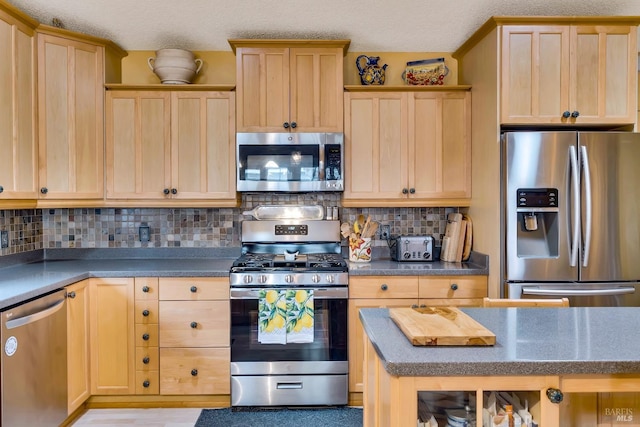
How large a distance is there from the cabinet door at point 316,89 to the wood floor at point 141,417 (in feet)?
6.43

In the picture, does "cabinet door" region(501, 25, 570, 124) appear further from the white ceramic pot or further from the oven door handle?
the white ceramic pot

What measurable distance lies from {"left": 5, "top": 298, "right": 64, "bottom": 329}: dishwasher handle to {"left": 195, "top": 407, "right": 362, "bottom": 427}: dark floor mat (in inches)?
40.9

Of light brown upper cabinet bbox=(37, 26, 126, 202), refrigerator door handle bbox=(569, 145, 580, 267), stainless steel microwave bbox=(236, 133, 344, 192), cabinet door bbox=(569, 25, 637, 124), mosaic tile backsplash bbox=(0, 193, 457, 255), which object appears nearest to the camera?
refrigerator door handle bbox=(569, 145, 580, 267)

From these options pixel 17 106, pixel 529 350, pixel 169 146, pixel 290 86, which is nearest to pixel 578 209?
pixel 529 350

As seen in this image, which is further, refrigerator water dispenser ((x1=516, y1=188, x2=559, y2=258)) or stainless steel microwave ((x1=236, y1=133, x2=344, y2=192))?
stainless steel microwave ((x1=236, y1=133, x2=344, y2=192))

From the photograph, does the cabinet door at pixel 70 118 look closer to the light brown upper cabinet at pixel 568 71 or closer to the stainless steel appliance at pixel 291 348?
the stainless steel appliance at pixel 291 348

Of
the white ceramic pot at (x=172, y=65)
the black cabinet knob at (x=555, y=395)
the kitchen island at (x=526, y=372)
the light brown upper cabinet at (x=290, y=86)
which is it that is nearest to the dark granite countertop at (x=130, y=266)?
the light brown upper cabinet at (x=290, y=86)

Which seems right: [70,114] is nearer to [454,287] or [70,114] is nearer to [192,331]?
[192,331]

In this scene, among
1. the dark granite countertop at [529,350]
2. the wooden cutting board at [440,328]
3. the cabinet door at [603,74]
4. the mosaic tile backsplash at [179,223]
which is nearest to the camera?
the dark granite countertop at [529,350]

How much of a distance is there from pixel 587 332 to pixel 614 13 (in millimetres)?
2543

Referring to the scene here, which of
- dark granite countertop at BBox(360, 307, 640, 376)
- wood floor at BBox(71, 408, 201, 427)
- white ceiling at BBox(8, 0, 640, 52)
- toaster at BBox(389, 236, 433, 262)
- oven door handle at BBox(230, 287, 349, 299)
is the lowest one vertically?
wood floor at BBox(71, 408, 201, 427)

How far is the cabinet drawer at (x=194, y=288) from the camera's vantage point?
9.10 feet

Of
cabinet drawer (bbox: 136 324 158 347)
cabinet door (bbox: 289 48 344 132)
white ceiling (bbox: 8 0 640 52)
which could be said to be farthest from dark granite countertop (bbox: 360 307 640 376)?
white ceiling (bbox: 8 0 640 52)

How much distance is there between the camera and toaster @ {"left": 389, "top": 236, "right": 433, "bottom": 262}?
318 cm
